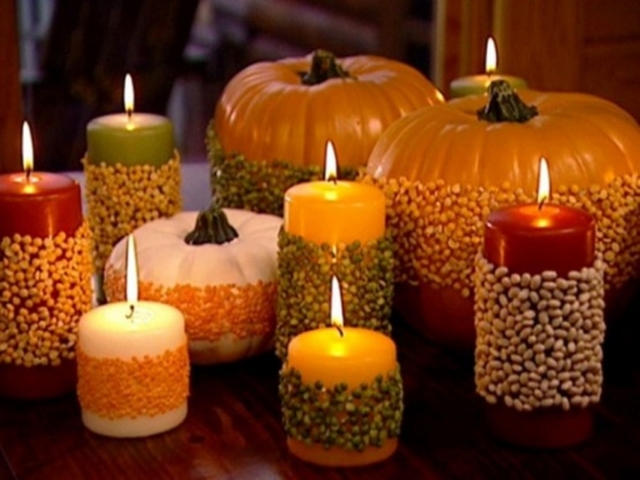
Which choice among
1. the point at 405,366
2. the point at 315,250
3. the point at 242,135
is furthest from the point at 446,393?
the point at 242,135

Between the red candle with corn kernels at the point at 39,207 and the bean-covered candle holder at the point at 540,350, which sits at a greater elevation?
the red candle with corn kernels at the point at 39,207

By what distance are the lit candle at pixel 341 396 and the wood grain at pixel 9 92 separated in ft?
2.28

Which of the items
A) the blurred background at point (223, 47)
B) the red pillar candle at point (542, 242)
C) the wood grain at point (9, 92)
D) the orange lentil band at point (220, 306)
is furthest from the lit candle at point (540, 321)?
the blurred background at point (223, 47)

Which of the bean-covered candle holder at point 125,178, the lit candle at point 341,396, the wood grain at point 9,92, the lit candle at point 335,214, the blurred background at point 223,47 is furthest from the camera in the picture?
the blurred background at point 223,47

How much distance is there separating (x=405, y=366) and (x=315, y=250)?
19 centimetres

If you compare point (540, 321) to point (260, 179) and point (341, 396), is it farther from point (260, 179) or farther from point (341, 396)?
point (260, 179)

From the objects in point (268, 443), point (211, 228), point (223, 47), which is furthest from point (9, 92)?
point (268, 443)

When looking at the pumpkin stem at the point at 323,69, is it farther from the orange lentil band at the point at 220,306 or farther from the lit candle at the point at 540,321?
the lit candle at the point at 540,321

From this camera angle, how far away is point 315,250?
1.10 metres

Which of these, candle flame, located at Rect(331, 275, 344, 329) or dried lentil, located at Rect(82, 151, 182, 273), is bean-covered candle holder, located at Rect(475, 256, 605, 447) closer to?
candle flame, located at Rect(331, 275, 344, 329)

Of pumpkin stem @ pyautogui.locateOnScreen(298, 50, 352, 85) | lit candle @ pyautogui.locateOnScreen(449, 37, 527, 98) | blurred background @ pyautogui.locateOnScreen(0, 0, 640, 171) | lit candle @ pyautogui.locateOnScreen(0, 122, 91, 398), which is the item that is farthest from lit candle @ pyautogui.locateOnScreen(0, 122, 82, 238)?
blurred background @ pyautogui.locateOnScreen(0, 0, 640, 171)

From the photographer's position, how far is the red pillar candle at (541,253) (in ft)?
3.27

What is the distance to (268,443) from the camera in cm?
106

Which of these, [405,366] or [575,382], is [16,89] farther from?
[575,382]
